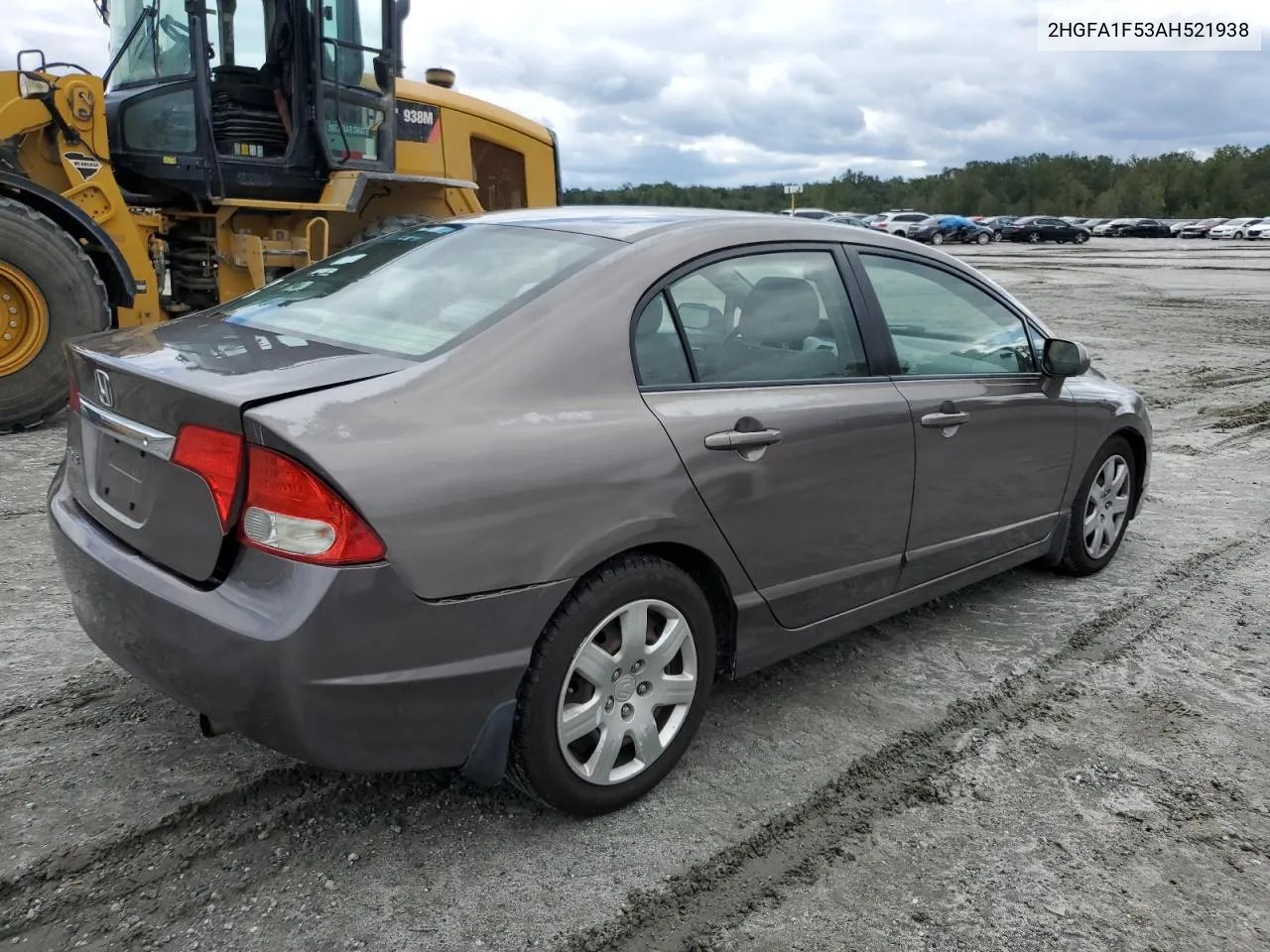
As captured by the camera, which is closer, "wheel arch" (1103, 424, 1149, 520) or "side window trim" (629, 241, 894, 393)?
"side window trim" (629, 241, 894, 393)

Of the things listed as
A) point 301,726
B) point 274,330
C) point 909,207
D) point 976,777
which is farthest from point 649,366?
point 909,207

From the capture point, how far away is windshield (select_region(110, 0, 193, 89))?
784 cm

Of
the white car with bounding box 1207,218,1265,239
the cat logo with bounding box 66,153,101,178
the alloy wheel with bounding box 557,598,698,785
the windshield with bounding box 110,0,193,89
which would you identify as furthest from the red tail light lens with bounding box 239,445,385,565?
the white car with bounding box 1207,218,1265,239

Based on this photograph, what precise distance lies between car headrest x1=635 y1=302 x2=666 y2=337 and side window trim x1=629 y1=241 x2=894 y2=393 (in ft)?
0.04

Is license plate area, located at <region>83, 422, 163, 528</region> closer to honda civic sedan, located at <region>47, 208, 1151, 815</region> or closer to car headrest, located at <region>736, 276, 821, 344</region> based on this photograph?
honda civic sedan, located at <region>47, 208, 1151, 815</region>

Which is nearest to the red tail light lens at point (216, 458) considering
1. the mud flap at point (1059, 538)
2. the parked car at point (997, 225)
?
the mud flap at point (1059, 538)

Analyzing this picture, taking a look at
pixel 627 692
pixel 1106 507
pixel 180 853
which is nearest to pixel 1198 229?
pixel 1106 507

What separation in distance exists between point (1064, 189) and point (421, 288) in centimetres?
11426

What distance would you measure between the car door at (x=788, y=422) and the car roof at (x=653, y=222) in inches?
3.1

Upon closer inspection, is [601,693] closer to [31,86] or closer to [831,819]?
[831,819]

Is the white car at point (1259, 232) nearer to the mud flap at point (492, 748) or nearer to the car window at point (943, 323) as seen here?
the car window at point (943, 323)

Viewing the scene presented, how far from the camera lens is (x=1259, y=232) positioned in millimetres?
60312

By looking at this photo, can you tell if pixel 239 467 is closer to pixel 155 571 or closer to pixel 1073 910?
pixel 155 571

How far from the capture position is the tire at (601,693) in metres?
2.52
